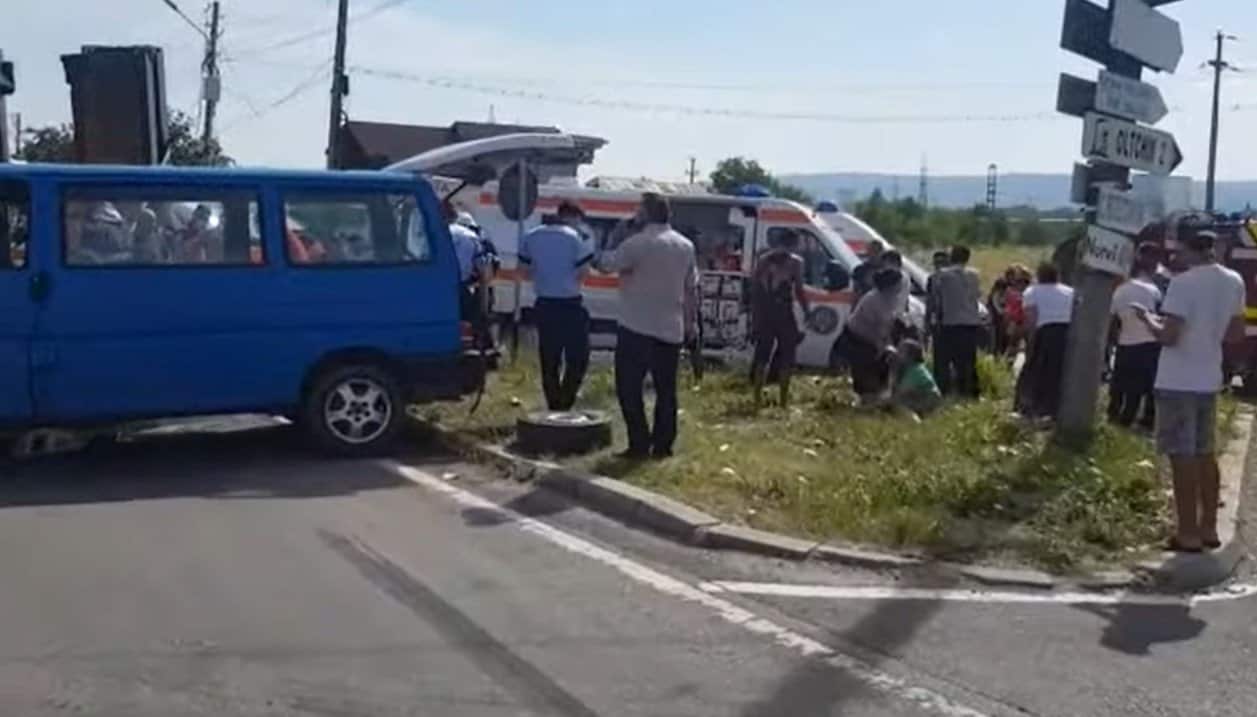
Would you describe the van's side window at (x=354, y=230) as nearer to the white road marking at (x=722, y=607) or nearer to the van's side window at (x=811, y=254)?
the white road marking at (x=722, y=607)

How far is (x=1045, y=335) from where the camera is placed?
50.4ft

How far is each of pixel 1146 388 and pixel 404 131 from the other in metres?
40.4

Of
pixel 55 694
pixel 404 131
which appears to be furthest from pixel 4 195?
pixel 404 131

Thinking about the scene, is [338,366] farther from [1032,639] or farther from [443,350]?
[1032,639]

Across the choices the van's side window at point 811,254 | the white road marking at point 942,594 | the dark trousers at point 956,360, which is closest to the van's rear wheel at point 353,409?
the white road marking at point 942,594

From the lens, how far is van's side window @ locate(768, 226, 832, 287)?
800 inches

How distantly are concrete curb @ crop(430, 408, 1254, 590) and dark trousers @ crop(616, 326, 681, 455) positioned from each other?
69 cm

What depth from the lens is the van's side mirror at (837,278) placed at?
20078mm

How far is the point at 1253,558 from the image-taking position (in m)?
10.3

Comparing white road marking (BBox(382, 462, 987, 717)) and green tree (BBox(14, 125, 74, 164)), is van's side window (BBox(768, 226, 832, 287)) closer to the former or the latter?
white road marking (BBox(382, 462, 987, 717))

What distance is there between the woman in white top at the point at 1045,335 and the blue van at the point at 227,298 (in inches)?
178

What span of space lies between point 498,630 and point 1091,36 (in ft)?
20.7

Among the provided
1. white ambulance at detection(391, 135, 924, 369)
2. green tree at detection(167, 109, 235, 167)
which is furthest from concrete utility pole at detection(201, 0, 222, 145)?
white ambulance at detection(391, 135, 924, 369)

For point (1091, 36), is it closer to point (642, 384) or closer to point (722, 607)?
point (642, 384)
